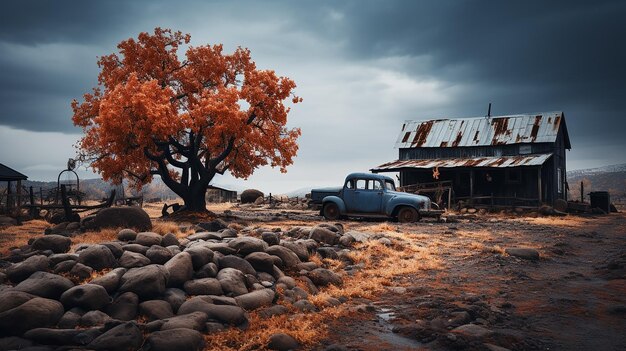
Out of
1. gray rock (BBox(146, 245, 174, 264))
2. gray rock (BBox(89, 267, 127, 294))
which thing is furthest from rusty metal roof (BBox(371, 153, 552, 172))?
gray rock (BBox(89, 267, 127, 294))

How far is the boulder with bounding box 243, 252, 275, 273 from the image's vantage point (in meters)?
8.23

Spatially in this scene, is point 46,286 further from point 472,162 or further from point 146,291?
point 472,162

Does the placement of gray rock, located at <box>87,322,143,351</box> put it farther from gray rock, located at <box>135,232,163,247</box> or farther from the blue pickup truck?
the blue pickup truck

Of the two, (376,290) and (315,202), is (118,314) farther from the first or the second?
(315,202)

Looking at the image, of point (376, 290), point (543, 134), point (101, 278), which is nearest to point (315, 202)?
point (376, 290)

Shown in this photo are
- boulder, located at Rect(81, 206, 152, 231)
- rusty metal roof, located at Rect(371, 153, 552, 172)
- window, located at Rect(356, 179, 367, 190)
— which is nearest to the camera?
boulder, located at Rect(81, 206, 152, 231)

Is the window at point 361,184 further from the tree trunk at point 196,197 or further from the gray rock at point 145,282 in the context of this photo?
the gray rock at point 145,282

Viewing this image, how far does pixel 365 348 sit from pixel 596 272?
274 inches

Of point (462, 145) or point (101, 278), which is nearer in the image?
point (101, 278)

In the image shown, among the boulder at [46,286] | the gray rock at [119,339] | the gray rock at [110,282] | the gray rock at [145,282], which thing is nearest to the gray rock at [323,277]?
the gray rock at [145,282]

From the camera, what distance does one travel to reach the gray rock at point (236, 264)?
7.91 meters

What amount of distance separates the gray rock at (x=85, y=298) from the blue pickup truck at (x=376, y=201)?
48.0ft

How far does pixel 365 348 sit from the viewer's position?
534cm

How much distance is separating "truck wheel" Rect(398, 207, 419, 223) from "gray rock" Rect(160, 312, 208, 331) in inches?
575
